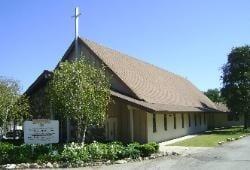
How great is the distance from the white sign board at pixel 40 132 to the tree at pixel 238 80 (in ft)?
110

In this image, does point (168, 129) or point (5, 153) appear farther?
point (168, 129)

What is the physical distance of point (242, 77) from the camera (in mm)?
51812

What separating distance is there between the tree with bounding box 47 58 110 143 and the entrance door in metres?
4.90

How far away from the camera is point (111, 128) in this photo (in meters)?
29.5

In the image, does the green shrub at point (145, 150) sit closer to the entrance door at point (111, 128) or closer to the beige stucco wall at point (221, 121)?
the entrance door at point (111, 128)

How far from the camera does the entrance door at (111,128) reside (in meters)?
29.2

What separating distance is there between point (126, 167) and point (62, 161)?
3.28m

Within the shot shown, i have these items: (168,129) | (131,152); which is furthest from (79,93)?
(168,129)

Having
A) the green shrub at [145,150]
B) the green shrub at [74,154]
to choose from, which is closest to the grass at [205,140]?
the green shrub at [145,150]

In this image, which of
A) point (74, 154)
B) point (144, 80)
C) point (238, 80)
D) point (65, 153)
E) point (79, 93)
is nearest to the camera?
point (74, 154)

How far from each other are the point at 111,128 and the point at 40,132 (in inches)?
330

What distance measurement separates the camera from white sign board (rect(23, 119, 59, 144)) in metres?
21.6

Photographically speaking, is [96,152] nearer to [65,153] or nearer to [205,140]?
[65,153]

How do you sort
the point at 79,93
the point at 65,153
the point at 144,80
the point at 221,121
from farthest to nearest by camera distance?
the point at 221,121
the point at 144,80
the point at 79,93
the point at 65,153
